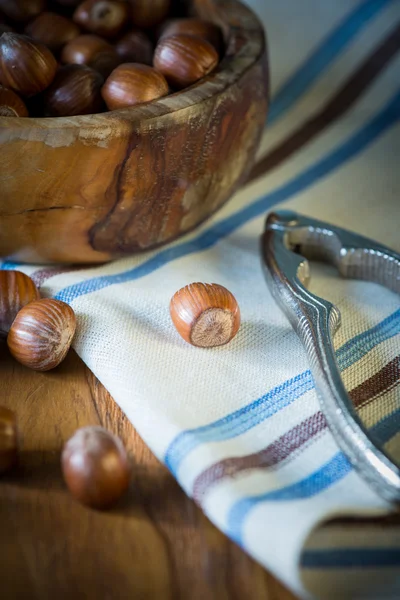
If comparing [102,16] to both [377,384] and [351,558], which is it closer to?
[377,384]

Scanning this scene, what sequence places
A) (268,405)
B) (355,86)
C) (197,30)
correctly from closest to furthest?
(268,405), (197,30), (355,86)

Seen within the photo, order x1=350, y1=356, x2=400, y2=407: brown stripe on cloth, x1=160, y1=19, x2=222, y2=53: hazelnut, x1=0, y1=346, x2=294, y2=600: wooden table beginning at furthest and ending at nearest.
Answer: x1=160, y1=19, x2=222, y2=53: hazelnut
x1=350, y1=356, x2=400, y2=407: brown stripe on cloth
x1=0, y1=346, x2=294, y2=600: wooden table

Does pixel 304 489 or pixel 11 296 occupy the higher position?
pixel 304 489

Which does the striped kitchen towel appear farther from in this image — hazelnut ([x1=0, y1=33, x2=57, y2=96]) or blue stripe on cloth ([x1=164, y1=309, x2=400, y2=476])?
hazelnut ([x1=0, y1=33, x2=57, y2=96])

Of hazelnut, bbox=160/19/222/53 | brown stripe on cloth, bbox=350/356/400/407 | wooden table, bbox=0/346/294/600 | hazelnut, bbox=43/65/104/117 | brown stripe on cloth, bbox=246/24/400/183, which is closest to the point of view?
wooden table, bbox=0/346/294/600

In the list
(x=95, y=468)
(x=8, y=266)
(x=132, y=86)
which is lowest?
(x=8, y=266)

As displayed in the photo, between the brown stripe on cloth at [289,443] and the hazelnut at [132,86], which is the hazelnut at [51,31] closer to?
the hazelnut at [132,86]

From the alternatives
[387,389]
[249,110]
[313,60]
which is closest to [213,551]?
[387,389]

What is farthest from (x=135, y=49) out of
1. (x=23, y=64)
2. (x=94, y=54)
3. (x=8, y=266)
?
(x=8, y=266)

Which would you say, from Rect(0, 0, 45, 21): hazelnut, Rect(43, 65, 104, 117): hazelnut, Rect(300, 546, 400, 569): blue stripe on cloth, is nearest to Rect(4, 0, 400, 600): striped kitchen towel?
Rect(300, 546, 400, 569): blue stripe on cloth
